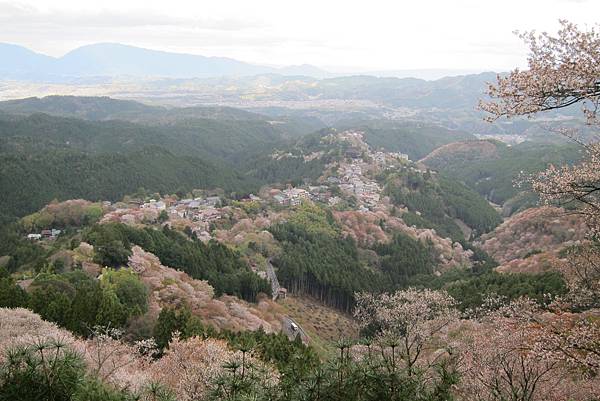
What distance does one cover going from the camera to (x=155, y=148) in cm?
16425

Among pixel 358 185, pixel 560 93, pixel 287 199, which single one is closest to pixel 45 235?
pixel 287 199

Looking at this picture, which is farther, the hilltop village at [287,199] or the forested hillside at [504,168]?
the forested hillside at [504,168]

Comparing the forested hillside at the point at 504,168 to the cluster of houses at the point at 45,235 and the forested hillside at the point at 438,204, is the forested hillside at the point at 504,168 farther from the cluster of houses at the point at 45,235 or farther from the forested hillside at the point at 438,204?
the cluster of houses at the point at 45,235

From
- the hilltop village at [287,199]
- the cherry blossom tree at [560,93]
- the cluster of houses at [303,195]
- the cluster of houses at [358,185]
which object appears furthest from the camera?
the cluster of houses at [358,185]

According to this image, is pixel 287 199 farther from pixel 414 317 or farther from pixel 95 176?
pixel 414 317

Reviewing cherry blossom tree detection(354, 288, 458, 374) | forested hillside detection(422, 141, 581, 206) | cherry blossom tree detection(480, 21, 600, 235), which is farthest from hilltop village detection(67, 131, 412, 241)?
cherry blossom tree detection(480, 21, 600, 235)

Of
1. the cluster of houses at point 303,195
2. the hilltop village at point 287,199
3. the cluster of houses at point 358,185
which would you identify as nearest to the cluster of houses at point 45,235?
the hilltop village at point 287,199

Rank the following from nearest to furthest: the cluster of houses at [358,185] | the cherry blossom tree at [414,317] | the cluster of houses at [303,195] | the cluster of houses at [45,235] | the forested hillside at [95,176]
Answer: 1. the cherry blossom tree at [414,317]
2. the cluster of houses at [45,235]
3. the cluster of houses at [303,195]
4. the forested hillside at [95,176]
5. the cluster of houses at [358,185]

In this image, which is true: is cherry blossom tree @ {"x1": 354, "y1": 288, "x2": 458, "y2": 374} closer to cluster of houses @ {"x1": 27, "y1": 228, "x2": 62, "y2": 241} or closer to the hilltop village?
the hilltop village

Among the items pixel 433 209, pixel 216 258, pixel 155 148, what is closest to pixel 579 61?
A: pixel 216 258

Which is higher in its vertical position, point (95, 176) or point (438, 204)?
point (95, 176)

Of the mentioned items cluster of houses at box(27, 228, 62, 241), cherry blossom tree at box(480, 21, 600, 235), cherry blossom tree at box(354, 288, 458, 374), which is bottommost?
cluster of houses at box(27, 228, 62, 241)

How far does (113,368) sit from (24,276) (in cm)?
2763

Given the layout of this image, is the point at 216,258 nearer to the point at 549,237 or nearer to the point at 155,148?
the point at 549,237
